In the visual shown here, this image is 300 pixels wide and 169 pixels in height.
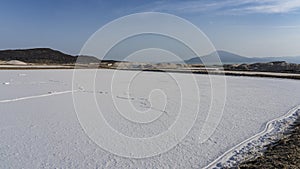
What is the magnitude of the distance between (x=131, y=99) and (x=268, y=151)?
4.68 metres

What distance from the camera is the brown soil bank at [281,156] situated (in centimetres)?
292

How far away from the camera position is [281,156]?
125 inches

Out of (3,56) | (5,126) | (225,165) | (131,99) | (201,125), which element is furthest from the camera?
(3,56)

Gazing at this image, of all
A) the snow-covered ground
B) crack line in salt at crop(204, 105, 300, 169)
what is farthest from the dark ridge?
crack line in salt at crop(204, 105, 300, 169)

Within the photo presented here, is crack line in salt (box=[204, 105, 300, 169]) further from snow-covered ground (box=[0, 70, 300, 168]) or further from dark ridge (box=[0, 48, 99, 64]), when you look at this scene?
dark ridge (box=[0, 48, 99, 64])

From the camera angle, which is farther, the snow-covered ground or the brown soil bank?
the snow-covered ground

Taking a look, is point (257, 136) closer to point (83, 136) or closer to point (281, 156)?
point (281, 156)

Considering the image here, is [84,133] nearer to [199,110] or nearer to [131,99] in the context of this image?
[199,110]

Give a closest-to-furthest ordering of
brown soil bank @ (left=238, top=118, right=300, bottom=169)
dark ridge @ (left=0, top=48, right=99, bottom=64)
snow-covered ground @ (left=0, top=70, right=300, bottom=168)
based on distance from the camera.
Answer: brown soil bank @ (left=238, top=118, right=300, bottom=169), snow-covered ground @ (left=0, top=70, right=300, bottom=168), dark ridge @ (left=0, top=48, right=99, bottom=64)

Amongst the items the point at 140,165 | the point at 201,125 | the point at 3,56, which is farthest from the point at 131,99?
the point at 3,56

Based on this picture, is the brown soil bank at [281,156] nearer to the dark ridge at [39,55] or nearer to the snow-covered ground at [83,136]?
the snow-covered ground at [83,136]

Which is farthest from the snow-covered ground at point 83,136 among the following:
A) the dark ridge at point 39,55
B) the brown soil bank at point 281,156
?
the dark ridge at point 39,55

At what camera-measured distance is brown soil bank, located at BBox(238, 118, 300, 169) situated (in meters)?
2.92

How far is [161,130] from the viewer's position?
462cm
